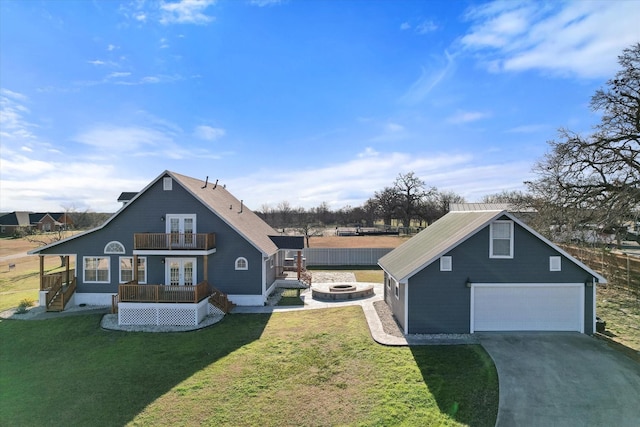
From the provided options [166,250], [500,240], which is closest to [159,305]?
[166,250]

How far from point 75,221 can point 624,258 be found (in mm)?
90090

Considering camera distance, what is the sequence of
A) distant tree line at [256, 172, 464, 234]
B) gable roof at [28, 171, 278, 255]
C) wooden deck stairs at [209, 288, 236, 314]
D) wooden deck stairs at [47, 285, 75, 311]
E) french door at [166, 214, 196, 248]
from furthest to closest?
distant tree line at [256, 172, 464, 234] < french door at [166, 214, 196, 248] < gable roof at [28, 171, 278, 255] < wooden deck stairs at [47, 285, 75, 311] < wooden deck stairs at [209, 288, 236, 314]

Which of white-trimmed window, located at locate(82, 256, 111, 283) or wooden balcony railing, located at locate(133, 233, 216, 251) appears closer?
wooden balcony railing, located at locate(133, 233, 216, 251)

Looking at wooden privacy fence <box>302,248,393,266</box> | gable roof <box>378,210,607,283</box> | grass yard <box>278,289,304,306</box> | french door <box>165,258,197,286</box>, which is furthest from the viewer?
wooden privacy fence <box>302,248,393,266</box>

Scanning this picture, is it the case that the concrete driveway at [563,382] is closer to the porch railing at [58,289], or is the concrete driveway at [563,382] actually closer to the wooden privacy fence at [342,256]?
the wooden privacy fence at [342,256]

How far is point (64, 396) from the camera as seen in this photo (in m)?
10.2

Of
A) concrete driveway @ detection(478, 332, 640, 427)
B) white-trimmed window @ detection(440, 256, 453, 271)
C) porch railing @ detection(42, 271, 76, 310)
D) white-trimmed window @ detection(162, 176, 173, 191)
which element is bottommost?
concrete driveway @ detection(478, 332, 640, 427)

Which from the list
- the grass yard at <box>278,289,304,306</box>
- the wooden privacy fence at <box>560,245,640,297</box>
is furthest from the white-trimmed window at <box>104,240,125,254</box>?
the wooden privacy fence at <box>560,245,640,297</box>

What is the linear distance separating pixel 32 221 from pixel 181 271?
279 feet

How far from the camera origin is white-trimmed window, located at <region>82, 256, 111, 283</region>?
769 inches

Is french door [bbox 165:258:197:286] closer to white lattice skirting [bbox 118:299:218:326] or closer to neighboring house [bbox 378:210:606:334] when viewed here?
white lattice skirting [bbox 118:299:218:326]

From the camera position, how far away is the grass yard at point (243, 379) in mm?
8938

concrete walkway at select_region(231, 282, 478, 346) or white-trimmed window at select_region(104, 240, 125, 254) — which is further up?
white-trimmed window at select_region(104, 240, 125, 254)

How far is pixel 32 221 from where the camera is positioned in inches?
3140
